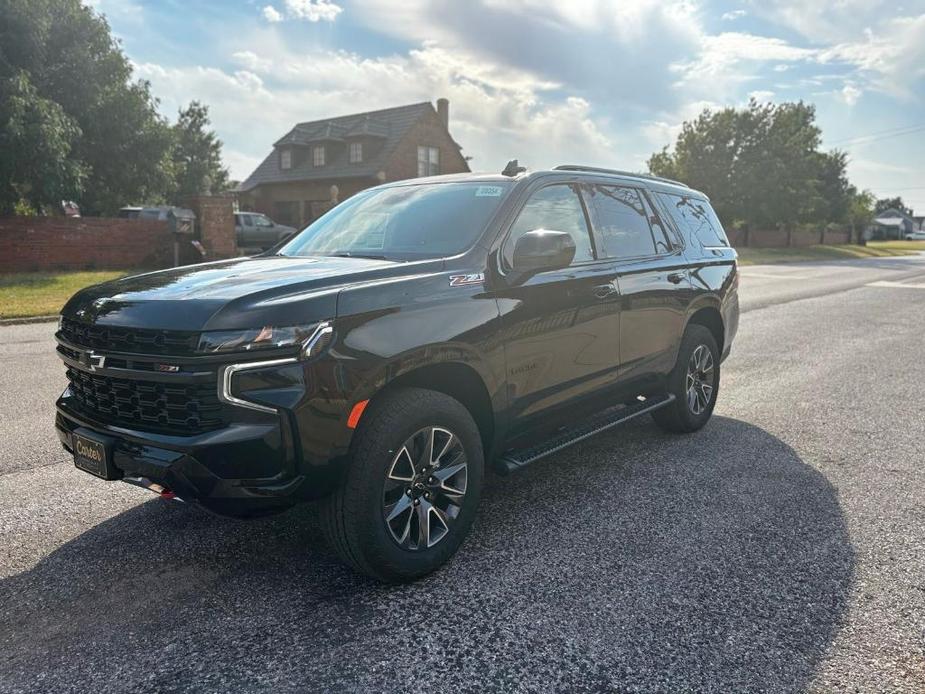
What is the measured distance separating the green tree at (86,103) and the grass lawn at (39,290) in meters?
3.16

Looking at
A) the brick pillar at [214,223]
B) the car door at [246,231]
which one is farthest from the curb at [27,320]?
the car door at [246,231]

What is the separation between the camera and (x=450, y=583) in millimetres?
3154

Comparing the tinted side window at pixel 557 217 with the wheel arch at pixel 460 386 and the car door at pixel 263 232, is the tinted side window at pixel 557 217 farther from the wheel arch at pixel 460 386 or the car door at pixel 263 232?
the car door at pixel 263 232

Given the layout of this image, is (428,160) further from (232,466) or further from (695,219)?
(232,466)

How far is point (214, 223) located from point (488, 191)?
1721cm

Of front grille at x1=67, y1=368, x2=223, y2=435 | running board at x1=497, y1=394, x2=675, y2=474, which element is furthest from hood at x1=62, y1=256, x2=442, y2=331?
running board at x1=497, y1=394, x2=675, y2=474

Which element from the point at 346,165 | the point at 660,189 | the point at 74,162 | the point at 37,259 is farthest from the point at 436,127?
the point at 660,189

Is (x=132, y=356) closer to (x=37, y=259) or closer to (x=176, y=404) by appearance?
(x=176, y=404)

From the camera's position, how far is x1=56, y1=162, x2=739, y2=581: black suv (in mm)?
2682

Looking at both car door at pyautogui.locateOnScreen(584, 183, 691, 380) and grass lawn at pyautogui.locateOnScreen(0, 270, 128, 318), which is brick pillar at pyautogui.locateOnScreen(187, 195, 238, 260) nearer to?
grass lawn at pyautogui.locateOnScreen(0, 270, 128, 318)

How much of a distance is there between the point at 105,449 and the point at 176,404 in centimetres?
42

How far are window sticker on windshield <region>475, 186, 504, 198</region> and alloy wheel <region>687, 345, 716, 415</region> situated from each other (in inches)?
89.9

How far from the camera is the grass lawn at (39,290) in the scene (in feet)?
40.3

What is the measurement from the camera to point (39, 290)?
14711mm
